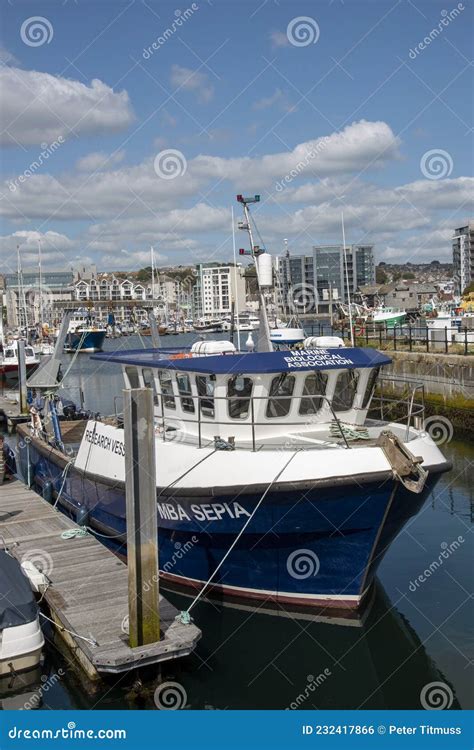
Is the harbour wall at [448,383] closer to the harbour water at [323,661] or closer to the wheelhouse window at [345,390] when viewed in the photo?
the wheelhouse window at [345,390]

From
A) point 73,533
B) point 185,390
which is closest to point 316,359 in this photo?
point 185,390

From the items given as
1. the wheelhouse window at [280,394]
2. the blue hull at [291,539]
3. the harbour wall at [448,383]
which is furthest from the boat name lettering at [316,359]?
the harbour wall at [448,383]

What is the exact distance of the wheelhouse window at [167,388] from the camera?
519 inches

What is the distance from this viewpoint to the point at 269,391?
1189 centimetres

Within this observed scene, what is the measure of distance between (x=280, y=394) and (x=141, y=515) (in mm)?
3681

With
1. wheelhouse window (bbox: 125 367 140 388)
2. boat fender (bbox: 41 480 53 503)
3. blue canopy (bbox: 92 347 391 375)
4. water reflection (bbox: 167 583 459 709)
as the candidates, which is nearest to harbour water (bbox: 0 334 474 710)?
water reflection (bbox: 167 583 459 709)

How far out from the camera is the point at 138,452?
30.3 feet

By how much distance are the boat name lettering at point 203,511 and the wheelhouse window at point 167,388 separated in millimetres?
2048

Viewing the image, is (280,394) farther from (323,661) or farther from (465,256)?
(465,256)

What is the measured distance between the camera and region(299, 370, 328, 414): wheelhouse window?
12110 millimetres

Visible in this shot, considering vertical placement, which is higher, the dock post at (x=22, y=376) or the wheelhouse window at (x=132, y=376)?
the wheelhouse window at (x=132, y=376)

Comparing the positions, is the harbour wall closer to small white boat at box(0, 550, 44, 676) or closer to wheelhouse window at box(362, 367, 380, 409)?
wheelhouse window at box(362, 367, 380, 409)

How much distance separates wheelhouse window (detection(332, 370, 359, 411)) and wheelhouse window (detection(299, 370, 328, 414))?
263 mm

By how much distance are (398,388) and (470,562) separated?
1903cm
